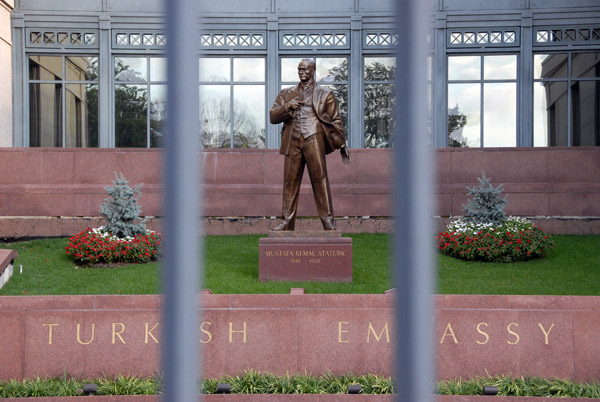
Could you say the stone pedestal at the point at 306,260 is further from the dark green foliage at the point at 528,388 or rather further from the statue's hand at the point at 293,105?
the dark green foliage at the point at 528,388

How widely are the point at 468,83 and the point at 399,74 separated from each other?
66.3 feet

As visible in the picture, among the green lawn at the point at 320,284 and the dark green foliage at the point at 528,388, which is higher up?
the green lawn at the point at 320,284

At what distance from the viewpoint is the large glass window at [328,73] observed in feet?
65.6

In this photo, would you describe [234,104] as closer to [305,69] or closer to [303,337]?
[305,69]

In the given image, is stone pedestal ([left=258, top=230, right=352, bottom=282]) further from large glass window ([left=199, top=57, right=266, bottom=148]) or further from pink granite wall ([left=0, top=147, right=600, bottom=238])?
large glass window ([left=199, top=57, right=266, bottom=148])

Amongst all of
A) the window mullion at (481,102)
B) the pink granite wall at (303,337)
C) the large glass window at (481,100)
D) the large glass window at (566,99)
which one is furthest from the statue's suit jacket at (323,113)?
the large glass window at (566,99)

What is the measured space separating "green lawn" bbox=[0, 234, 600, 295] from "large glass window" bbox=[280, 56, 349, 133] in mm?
8217

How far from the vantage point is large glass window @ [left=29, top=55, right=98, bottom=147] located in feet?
64.6

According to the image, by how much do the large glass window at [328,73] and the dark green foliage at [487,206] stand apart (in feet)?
24.9

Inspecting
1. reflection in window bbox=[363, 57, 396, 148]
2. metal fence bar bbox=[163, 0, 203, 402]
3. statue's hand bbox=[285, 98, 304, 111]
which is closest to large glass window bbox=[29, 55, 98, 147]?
reflection in window bbox=[363, 57, 396, 148]

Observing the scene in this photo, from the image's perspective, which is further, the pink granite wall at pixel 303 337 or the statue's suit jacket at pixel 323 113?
the statue's suit jacket at pixel 323 113

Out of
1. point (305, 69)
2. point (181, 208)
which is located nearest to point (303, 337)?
point (305, 69)

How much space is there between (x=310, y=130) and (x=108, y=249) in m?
5.11

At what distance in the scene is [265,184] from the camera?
54.0ft
